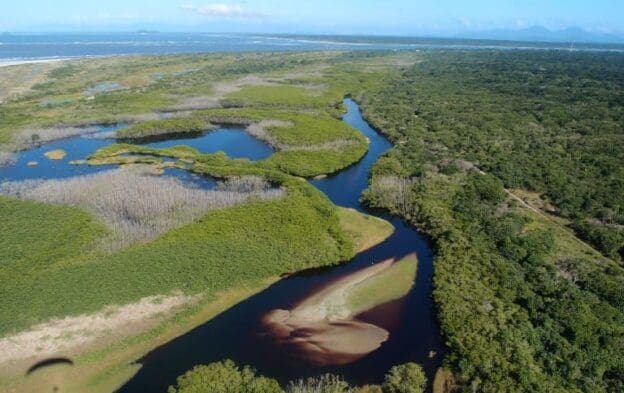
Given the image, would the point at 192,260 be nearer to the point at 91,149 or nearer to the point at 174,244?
the point at 174,244

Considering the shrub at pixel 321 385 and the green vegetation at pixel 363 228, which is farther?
the green vegetation at pixel 363 228

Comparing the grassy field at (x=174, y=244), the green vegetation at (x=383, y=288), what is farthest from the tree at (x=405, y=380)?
the grassy field at (x=174, y=244)

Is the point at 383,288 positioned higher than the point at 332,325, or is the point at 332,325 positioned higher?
the point at 383,288

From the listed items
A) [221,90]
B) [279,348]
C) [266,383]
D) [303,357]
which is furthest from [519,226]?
[221,90]

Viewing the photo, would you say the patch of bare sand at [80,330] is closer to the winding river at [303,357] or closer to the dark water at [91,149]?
the winding river at [303,357]

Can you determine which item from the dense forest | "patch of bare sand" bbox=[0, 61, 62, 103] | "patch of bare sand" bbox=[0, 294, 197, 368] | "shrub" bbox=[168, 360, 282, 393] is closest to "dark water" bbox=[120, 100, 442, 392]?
the dense forest

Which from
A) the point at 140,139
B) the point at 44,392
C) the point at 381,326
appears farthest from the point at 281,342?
the point at 140,139

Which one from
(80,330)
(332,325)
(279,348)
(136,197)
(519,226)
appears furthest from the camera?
(136,197)
